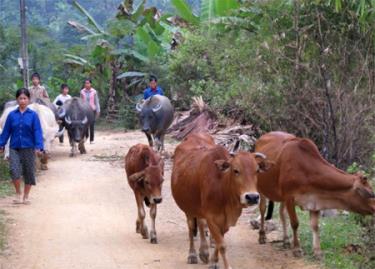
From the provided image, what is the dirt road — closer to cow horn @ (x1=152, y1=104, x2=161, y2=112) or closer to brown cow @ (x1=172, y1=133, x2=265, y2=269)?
brown cow @ (x1=172, y1=133, x2=265, y2=269)

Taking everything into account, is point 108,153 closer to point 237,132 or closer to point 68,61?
point 237,132

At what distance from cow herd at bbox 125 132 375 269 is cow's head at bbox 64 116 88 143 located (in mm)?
9733

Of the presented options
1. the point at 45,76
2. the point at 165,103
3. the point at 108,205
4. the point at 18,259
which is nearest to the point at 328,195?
the point at 18,259

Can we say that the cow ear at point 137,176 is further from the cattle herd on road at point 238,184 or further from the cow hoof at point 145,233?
the cow hoof at point 145,233

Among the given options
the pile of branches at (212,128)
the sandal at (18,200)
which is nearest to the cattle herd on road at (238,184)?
the sandal at (18,200)

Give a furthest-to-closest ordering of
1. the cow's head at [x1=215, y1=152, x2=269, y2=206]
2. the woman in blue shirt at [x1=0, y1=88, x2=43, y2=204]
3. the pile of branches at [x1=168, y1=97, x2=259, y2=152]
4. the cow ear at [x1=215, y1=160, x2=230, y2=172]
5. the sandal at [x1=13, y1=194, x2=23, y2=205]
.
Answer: the pile of branches at [x1=168, y1=97, x2=259, y2=152], the sandal at [x1=13, y1=194, x2=23, y2=205], the woman in blue shirt at [x1=0, y1=88, x2=43, y2=204], the cow ear at [x1=215, y1=160, x2=230, y2=172], the cow's head at [x1=215, y1=152, x2=269, y2=206]

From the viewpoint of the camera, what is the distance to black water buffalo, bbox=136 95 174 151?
19.4m

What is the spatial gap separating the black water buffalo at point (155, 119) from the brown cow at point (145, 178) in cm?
901

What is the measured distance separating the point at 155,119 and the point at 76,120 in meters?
2.12

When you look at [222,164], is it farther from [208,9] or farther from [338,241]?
[208,9]

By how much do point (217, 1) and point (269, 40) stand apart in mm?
7418

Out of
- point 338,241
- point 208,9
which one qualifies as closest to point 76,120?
point 208,9

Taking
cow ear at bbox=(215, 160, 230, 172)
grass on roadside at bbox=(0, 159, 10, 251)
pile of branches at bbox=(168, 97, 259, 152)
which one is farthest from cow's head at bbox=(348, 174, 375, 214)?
pile of branches at bbox=(168, 97, 259, 152)

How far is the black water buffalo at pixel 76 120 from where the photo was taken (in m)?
19.5
